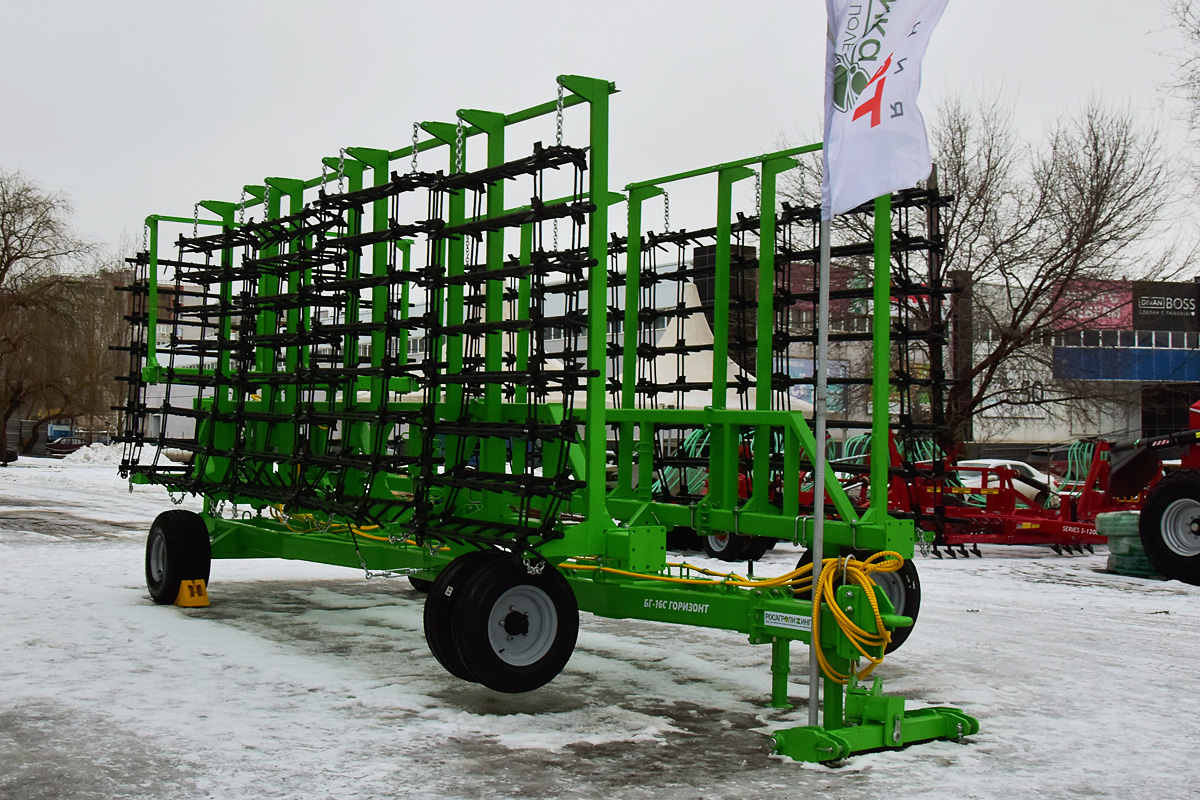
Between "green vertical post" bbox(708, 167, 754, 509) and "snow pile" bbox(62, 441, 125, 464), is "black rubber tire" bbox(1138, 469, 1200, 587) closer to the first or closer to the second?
"green vertical post" bbox(708, 167, 754, 509)

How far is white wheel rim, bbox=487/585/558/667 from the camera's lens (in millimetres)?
6094

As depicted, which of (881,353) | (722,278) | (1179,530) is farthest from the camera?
(1179,530)

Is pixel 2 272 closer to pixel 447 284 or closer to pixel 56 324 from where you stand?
pixel 56 324

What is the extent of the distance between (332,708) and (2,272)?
37200 millimetres

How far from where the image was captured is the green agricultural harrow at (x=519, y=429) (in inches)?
239

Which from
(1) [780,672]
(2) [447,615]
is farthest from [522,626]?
(1) [780,672]

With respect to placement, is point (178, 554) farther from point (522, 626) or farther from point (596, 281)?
point (596, 281)

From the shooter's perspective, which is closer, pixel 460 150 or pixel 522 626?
pixel 522 626

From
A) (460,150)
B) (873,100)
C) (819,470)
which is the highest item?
(460,150)

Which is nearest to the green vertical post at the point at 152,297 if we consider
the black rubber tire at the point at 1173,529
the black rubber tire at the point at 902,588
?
the black rubber tire at the point at 902,588

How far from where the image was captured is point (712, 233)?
28.1 feet

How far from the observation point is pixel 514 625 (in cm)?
614

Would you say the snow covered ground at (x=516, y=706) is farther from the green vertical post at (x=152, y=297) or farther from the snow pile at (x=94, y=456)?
the snow pile at (x=94, y=456)

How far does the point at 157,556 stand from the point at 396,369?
3.91 meters
